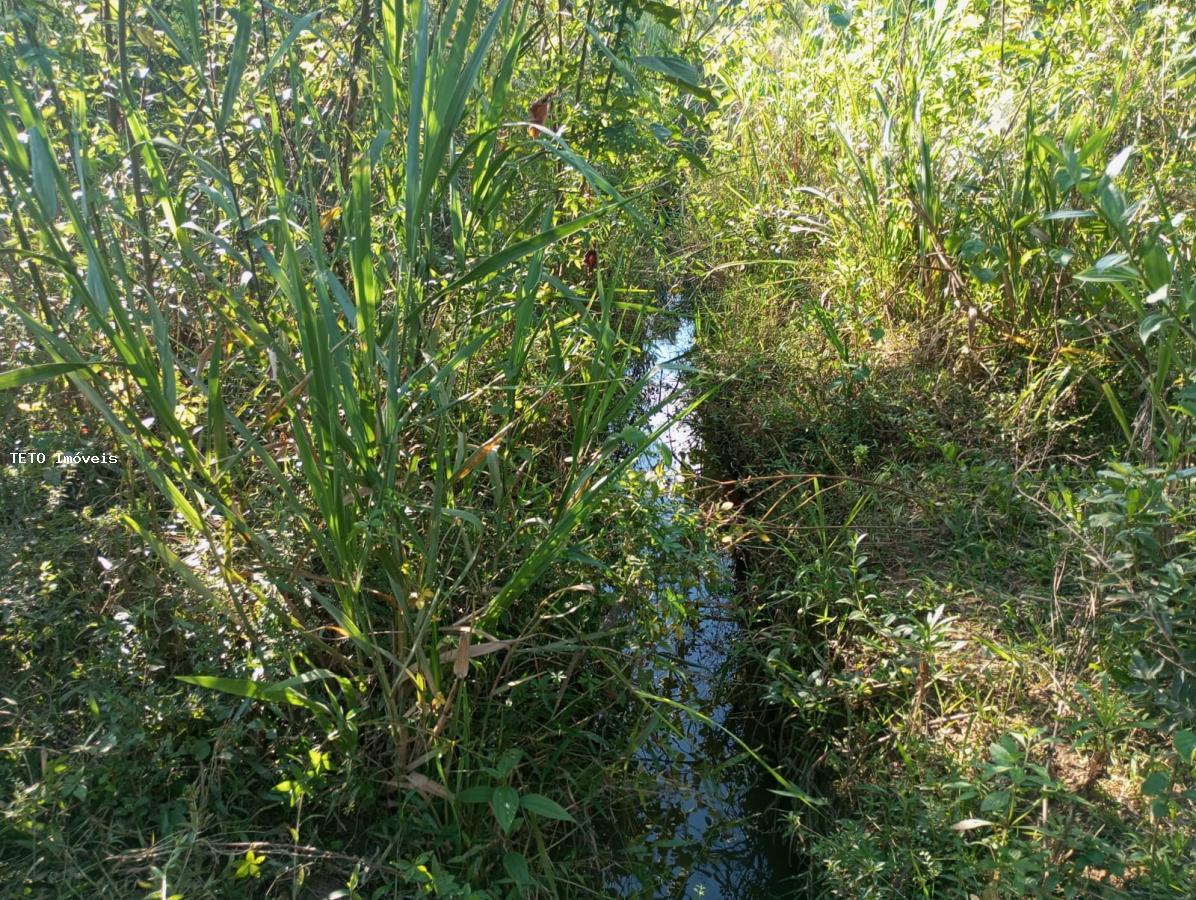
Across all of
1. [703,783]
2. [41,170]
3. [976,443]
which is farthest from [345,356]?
[976,443]

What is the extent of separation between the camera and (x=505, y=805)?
1.54m

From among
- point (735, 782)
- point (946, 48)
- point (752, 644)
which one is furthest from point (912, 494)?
point (946, 48)

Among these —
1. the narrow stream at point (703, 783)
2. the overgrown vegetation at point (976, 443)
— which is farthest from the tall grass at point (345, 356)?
the overgrown vegetation at point (976, 443)

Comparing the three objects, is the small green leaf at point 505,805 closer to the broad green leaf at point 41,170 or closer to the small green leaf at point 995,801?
the small green leaf at point 995,801

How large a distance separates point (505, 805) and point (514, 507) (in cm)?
61

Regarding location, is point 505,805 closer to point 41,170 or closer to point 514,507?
point 514,507

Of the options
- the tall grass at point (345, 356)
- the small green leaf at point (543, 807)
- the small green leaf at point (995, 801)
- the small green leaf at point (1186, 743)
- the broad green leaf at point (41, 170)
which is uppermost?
the broad green leaf at point (41, 170)

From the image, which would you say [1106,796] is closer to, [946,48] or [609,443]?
[609,443]

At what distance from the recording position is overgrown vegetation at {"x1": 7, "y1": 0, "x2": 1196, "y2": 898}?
1493 millimetres

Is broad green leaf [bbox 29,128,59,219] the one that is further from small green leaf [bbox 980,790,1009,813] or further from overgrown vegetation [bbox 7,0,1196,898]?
small green leaf [bbox 980,790,1009,813]

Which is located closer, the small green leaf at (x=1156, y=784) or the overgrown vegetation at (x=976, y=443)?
the small green leaf at (x=1156, y=784)

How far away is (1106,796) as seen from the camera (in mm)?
1694

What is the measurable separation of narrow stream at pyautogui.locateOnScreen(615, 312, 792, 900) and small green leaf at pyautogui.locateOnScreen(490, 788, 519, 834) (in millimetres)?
374

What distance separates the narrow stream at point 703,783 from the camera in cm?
192
